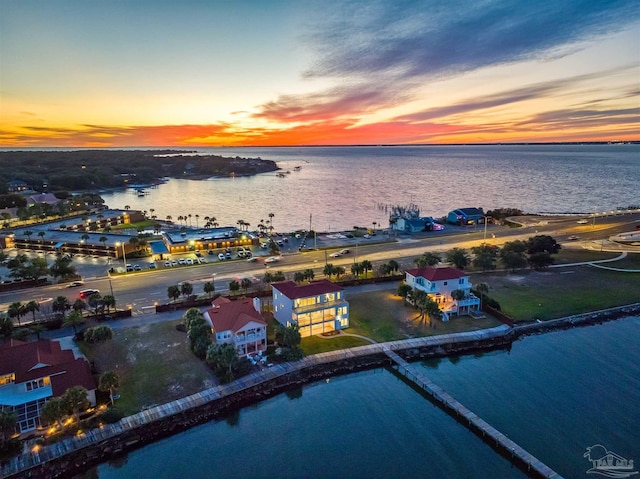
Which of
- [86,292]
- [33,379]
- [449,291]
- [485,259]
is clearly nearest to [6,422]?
[33,379]

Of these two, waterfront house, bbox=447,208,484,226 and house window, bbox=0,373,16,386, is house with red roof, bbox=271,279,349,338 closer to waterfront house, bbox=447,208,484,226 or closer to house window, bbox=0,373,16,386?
house window, bbox=0,373,16,386

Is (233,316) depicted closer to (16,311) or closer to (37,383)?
(37,383)

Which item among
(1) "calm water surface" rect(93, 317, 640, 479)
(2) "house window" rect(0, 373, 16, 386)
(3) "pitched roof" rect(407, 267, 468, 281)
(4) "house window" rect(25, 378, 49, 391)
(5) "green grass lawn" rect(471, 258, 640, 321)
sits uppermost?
(3) "pitched roof" rect(407, 267, 468, 281)

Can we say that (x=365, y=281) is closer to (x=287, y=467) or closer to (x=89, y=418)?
(x=287, y=467)

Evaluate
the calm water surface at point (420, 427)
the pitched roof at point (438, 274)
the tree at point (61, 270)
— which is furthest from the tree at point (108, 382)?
the pitched roof at point (438, 274)

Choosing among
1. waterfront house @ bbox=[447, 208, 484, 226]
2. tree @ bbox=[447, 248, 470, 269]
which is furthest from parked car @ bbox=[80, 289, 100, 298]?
waterfront house @ bbox=[447, 208, 484, 226]

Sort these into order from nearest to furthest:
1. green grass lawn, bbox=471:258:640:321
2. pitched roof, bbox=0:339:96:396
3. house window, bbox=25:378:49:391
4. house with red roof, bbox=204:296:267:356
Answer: house window, bbox=25:378:49:391
pitched roof, bbox=0:339:96:396
house with red roof, bbox=204:296:267:356
green grass lawn, bbox=471:258:640:321
